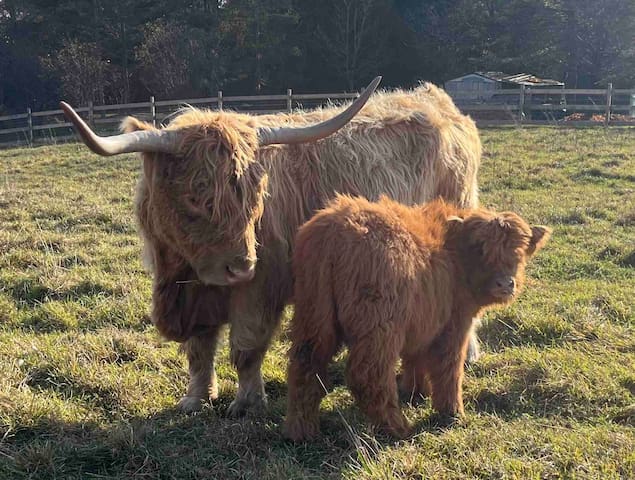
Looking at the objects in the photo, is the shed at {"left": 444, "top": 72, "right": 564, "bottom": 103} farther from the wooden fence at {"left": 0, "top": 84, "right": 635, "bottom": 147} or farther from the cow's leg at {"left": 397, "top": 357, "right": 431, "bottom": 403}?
the cow's leg at {"left": 397, "top": 357, "right": 431, "bottom": 403}

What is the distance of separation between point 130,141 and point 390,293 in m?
1.36

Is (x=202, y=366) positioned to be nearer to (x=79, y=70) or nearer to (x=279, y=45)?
(x=79, y=70)

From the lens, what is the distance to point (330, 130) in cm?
342

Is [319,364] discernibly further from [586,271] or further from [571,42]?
[571,42]

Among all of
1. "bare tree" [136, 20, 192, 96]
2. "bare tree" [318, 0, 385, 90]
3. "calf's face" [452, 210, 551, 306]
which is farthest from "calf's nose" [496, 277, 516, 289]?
"bare tree" [318, 0, 385, 90]

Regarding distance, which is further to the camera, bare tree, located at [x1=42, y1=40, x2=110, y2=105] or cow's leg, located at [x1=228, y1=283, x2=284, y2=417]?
bare tree, located at [x1=42, y1=40, x2=110, y2=105]

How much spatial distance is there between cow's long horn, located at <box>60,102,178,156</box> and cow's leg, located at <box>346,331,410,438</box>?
1.28 meters

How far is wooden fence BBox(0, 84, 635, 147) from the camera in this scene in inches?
722

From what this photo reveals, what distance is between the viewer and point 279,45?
93.3 feet

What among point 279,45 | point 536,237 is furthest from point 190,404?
point 279,45

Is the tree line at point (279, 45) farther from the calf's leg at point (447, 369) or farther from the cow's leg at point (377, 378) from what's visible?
the cow's leg at point (377, 378)

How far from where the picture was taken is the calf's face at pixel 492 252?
3184 mm

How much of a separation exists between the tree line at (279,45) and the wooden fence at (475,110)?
11.0 ft

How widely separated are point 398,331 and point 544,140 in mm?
12121
